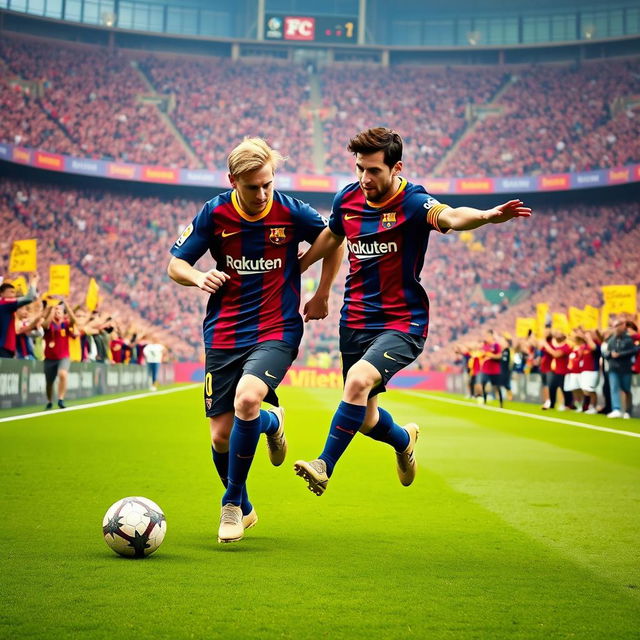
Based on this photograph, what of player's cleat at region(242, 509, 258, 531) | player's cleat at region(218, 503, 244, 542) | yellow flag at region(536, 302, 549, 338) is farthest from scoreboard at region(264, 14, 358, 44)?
player's cleat at region(218, 503, 244, 542)

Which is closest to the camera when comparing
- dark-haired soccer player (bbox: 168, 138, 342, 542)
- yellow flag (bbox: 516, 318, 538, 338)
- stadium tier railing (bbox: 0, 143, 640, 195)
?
dark-haired soccer player (bbox: 168, 138, 342, 542)

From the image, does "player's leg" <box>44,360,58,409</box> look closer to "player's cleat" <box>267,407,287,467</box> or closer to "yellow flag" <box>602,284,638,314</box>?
"player's cleat" <box>267,407,287,467</box>

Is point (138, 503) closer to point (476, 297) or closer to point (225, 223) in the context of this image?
point (225, 223)

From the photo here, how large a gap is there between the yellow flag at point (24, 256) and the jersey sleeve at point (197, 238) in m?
15.1

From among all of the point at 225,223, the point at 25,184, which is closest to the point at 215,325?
the point at 225,223

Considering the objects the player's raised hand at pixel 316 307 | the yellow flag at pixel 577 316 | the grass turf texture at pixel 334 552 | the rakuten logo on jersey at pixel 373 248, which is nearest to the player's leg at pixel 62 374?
the grass turf texture at pixel 334 552

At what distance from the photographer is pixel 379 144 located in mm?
5863

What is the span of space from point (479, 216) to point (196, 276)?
5.72ft

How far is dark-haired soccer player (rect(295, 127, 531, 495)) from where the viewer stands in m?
5.87

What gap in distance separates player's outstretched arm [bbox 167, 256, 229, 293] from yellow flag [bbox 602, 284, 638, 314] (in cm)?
1736

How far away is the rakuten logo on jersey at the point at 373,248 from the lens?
20.3 feet

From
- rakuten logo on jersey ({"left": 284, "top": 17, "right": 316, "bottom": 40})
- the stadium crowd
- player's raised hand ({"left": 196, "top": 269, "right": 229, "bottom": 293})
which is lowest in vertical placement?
player's raised hand ({"left": 196, "top": 269, "right": 229, "bottom": 293})

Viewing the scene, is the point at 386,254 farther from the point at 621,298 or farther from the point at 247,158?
the point at 621,298

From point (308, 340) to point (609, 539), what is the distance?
44.7 metres
